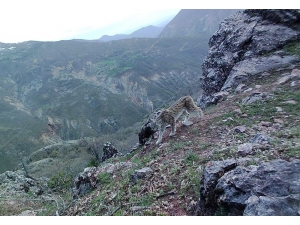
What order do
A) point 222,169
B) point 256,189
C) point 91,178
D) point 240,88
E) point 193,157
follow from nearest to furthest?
point 256,189, point 222,169, point 193,157, point 91,178, point 240,88

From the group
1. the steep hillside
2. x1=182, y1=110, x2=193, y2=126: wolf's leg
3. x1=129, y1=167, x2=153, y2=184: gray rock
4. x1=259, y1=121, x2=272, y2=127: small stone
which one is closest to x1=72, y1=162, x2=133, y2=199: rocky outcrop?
the steep hillside

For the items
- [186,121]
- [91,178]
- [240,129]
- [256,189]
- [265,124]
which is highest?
[256,189]

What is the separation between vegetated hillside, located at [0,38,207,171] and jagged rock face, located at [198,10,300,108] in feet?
203

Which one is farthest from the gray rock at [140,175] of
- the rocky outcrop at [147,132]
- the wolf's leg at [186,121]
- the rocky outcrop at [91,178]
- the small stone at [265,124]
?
the rocky outcrop at [147,132]

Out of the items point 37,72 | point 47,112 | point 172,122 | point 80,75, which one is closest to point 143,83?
point 80,75

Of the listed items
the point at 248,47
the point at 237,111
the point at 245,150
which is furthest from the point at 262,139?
the point at 248,47

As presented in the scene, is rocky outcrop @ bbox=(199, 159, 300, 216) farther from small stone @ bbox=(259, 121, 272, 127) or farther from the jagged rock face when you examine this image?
the jagged rock face

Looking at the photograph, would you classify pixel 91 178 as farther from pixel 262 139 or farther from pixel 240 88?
pixel 240 88

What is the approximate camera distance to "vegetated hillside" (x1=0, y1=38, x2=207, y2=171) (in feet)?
290

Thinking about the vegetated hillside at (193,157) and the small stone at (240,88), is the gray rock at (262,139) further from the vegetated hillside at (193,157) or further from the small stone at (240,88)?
the small stone at (240,88)

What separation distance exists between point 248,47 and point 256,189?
13.6m

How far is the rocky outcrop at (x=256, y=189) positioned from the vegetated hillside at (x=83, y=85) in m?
69.3

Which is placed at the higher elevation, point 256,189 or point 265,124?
point 256,189

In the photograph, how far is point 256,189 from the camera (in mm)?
3984
